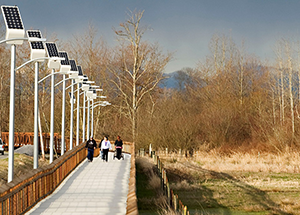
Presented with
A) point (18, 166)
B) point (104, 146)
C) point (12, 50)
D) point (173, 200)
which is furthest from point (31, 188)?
point (18, 166)

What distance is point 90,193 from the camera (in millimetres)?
21391

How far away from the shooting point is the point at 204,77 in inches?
3228

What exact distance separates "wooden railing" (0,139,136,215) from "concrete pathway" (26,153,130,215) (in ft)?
0.89

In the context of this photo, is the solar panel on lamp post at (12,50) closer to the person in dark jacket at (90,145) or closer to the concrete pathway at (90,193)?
the concrete pathway at (90,193)

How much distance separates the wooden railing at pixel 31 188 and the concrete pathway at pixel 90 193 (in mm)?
271

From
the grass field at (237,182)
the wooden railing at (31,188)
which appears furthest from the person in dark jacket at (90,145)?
the wooden railing at (31,188)

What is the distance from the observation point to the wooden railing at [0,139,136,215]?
13.7m

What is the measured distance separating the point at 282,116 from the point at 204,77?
21.9 metres

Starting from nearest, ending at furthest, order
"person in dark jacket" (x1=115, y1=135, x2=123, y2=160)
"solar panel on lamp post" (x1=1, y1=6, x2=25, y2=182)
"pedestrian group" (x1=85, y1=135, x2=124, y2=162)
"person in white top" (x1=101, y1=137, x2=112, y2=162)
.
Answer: "solar panel on lamp post" (x1=1, y1=6, x2=25, y2=182)
"pedestrian group" (x1=85, y1=135, x2=124, y2=162)
"person in white top" (x1=101, y1=137, x2=112, y2=162)
"person in dark jacket" (x1=115, y1=135, x2=123, y2=160)

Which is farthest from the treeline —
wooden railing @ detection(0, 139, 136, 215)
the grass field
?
wooden railing @ detection(0, 139, 136, 215)

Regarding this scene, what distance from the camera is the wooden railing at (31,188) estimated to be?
13.7 m

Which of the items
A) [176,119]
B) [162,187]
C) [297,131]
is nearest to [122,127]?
[176,119]

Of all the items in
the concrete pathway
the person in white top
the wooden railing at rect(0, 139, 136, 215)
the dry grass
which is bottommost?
the dry grass

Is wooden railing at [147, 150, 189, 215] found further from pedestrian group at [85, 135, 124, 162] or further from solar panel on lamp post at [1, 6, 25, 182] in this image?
solar panel on lamp post at [1, 6, 25, 182]
